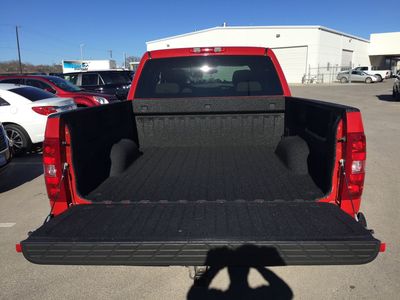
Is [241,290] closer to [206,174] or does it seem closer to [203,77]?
[206,174]

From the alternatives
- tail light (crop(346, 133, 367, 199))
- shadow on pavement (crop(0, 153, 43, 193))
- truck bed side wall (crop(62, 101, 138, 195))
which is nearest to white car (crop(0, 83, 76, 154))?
shadow on pavement (crop(0, 153, 43, 193))

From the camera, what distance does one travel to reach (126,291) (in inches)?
107

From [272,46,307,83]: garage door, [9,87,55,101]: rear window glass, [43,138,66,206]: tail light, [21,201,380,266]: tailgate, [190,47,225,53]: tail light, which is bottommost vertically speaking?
[21,201,380,266]: tailgate

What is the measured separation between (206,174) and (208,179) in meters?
0.14

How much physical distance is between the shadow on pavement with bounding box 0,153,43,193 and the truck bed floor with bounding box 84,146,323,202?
131 inches

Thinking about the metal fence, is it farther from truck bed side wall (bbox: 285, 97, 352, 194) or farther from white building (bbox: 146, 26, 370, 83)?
truck bed side wall (bbox: 285, 97, 352, 194)

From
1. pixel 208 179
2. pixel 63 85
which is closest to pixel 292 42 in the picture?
pixel 63 85

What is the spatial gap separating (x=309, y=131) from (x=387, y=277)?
1477 mm

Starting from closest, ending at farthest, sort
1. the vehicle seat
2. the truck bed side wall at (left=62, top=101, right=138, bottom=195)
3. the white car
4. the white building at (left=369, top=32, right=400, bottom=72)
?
the truck bed side wall at (left=62, top=101, right=138, bottom=195), the vehicle seat, the white car, the white building at (left=369, top=32, right=400, bottom=72)

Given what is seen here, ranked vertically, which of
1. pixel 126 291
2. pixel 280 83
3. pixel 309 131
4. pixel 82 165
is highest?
pixel 280 83

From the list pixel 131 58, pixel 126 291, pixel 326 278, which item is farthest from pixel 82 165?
pixel 131 58

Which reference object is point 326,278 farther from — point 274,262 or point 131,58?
point 131,58

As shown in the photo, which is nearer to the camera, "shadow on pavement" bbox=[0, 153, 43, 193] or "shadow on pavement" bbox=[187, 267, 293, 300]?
"shadow on pavement" bbox=[187, 267, 293, 300]

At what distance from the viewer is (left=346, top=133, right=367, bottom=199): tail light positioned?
222 centimetres
